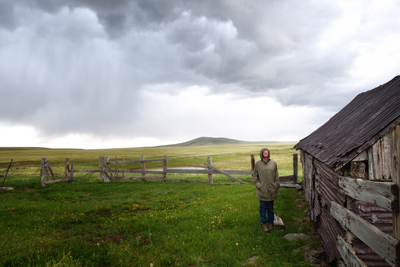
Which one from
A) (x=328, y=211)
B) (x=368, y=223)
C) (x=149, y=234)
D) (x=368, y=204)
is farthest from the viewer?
(x=149, y=234)

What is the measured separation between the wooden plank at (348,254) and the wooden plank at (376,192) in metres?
0.97

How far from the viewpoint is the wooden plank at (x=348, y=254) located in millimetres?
3885

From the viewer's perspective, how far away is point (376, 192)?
3.27 m

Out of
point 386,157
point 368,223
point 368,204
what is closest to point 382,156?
point 386,157

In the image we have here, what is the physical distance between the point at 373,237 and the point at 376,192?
634 mm

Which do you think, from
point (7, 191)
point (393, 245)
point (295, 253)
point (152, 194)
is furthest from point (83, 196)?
point (393, 245)

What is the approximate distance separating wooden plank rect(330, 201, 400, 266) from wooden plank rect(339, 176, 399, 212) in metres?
0.35

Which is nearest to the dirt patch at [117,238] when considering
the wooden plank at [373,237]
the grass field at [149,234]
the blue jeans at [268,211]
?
the grass field at [149,234]

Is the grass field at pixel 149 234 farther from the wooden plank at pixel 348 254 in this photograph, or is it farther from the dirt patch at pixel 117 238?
the wooden plank at pixel 348 254

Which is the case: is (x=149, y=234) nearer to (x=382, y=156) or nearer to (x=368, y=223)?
(x=368, y=223)

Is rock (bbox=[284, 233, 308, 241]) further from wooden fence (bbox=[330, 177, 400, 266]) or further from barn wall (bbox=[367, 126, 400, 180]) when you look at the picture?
barn wall (bbox=[367, 126, 400, 180])

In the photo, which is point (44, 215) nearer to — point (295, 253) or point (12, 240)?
point (12, 240)

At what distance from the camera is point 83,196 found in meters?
14.5

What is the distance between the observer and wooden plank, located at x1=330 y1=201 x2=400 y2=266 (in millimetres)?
2824
